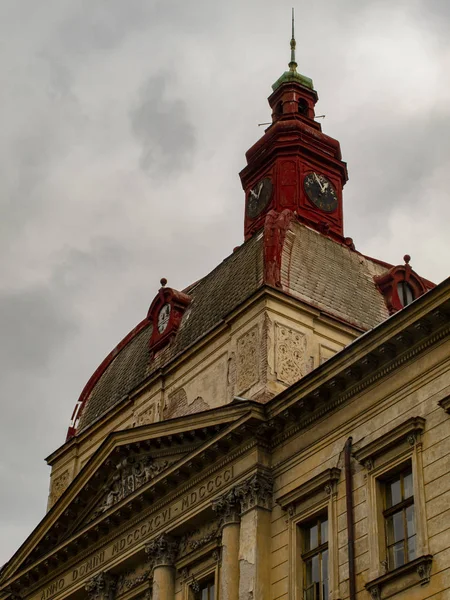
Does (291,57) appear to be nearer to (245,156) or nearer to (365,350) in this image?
(245,156)

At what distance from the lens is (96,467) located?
3547cm

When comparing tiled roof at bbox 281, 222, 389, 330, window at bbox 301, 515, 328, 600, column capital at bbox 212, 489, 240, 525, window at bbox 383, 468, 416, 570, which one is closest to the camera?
window at bbox 383, 468, 416, 570

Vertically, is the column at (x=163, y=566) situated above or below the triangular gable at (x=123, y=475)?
below

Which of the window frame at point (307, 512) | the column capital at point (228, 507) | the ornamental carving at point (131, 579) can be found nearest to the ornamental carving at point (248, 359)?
the column capital at point (228, 507)

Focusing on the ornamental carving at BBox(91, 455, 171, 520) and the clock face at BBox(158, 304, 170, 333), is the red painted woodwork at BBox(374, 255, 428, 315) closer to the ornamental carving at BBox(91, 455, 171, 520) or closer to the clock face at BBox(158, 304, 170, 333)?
the clock face at BBox(158, 304, 170, 333)

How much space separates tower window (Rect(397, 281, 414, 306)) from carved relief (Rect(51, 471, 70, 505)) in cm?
1311

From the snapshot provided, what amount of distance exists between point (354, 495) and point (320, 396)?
2.90 metres

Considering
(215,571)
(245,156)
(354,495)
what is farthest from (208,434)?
(245,156)

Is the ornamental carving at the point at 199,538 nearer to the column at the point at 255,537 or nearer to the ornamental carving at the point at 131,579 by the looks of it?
the column at the point at 255,537

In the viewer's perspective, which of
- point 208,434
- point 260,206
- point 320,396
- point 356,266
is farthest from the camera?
point 260,206

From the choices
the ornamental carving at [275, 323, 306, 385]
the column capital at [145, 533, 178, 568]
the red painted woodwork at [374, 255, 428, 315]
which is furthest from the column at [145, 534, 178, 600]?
the red painted woodwork at [374, 255, 428, 315]

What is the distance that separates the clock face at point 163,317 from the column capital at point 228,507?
1156 centimetres

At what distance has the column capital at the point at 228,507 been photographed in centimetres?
2992

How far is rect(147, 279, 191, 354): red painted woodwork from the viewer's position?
40.3 meters
